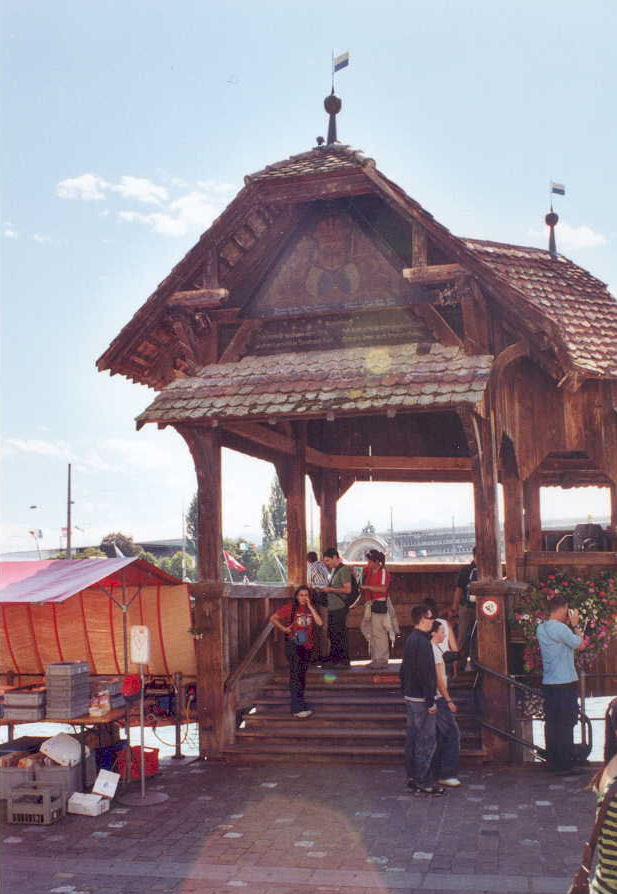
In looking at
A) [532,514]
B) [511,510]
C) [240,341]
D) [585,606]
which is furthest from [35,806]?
[532,514]

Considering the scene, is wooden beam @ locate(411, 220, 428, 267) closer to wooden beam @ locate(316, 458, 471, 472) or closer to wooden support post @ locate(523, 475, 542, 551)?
wooden beam @ locate(316, 458, 471, 472)

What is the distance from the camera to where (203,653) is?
1304 cm

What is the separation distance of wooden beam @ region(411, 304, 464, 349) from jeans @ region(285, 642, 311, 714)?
432cm

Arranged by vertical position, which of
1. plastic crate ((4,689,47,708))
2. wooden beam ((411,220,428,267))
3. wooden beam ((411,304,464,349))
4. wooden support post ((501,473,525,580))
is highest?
wooden beam ((411,220,428,267))

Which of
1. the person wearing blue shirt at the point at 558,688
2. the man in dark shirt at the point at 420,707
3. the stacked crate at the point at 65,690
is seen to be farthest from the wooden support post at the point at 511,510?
the stacked crate at the point at 65,690

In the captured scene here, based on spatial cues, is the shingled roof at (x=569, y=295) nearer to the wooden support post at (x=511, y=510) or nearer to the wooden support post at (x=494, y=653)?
the wooden support post at (x=511, y=510)

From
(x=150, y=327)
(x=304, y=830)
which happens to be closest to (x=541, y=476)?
(x=150, y=327)

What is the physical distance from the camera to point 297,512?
15945 millimetres

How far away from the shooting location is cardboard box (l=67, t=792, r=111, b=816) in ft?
34.1

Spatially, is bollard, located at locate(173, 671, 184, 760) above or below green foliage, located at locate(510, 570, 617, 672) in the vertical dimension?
below

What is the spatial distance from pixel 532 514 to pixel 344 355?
712 cm

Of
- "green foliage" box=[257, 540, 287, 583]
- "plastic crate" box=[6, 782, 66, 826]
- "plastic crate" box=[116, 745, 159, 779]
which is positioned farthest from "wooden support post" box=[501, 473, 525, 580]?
"green foliage" box=[257, 540, 287, 583]

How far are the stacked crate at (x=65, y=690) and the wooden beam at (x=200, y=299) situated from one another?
4.95 metres

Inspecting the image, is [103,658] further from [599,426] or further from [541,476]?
[541,476]
